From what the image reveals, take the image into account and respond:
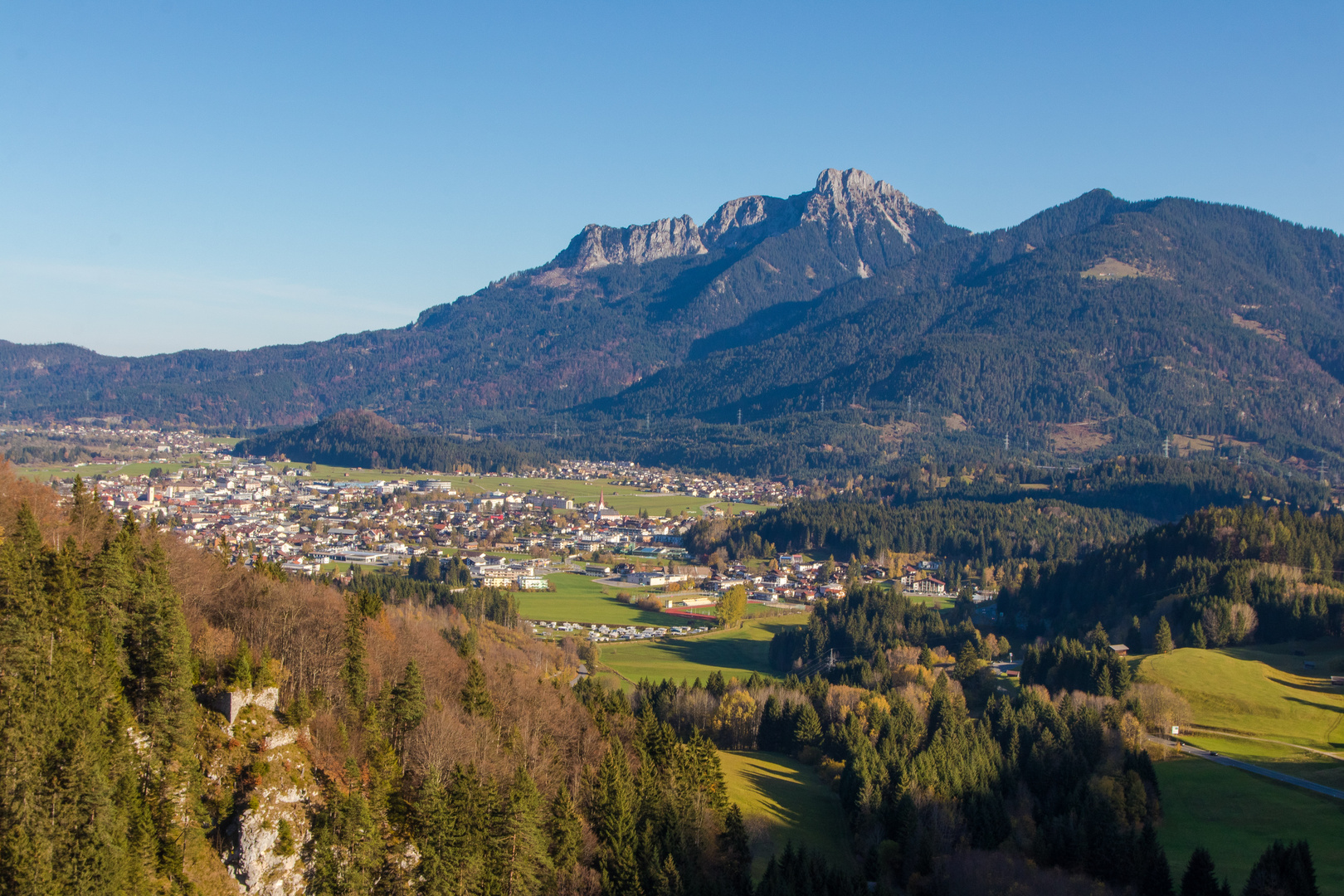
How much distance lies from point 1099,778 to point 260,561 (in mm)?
36821

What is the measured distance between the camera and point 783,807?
155ft

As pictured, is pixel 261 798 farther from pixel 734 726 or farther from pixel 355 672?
pixel 734 726

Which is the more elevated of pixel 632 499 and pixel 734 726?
pixel 632 499

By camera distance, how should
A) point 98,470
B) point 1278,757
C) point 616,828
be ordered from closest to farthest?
point 616,828, point 1278,757, point 98,470

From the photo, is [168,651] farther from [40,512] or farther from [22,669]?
[40,512]

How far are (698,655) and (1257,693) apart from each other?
36519 millimetres

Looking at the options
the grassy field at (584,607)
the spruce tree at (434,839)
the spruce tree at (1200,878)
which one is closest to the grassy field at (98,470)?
the grassy field at (584,607)

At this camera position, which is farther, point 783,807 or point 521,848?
point 783,807

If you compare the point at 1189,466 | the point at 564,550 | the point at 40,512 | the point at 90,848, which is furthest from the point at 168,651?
the point at 1189,466

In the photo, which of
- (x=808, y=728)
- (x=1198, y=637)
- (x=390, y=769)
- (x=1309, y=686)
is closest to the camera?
(x=390, y=769)

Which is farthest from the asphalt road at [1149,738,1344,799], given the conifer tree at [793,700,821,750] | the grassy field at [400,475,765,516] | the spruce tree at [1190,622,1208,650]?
the grassy field at [400,475,765,516]

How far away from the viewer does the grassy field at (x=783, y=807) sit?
43.1 m

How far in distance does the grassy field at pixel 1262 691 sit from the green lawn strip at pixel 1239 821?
210 inches

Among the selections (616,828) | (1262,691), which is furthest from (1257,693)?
(616,828)
